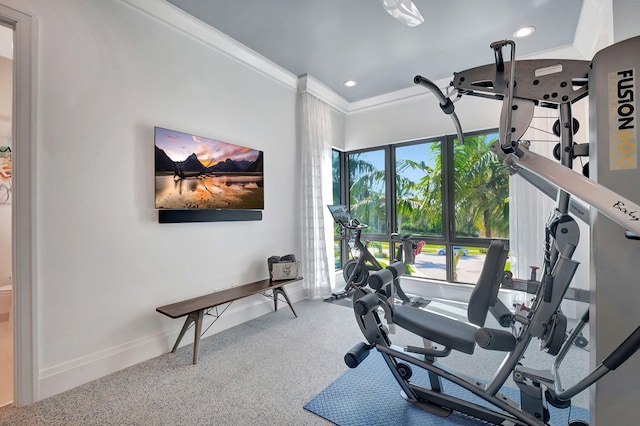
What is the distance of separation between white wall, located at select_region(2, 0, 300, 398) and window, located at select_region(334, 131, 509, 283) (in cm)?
244

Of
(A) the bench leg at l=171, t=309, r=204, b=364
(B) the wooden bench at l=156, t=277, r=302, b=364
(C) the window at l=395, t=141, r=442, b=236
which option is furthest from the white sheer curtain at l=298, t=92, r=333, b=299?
(A) the bench leg at l=171, t=309, r=204, b=364

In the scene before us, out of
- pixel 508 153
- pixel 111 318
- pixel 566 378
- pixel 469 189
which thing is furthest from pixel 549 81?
pixel 111 318

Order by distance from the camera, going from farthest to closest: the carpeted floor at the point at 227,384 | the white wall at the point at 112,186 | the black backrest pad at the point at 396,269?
the black backrest pad at the point at 396,269 → the white wall at the point at 112,186 → the carpeted floor at the point at 227,384

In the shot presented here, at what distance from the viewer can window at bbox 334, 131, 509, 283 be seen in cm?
380

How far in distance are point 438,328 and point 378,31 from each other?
8.74ft

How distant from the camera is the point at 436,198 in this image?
4.19m

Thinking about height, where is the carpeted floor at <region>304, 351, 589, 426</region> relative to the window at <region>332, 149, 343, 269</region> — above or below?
below

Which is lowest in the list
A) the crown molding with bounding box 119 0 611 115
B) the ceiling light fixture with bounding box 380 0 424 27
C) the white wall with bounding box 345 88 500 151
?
the ceiling light fixture with bounding box 380 0 424 27

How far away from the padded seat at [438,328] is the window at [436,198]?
2.39m

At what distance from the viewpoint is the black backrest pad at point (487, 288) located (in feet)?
5.31

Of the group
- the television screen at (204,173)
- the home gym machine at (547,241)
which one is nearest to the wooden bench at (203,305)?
the television screen at (204,173)

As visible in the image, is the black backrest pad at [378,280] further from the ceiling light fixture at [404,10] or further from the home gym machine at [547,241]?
the ceiling light fixture at [404,10]

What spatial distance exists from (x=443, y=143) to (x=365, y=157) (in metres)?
1.22

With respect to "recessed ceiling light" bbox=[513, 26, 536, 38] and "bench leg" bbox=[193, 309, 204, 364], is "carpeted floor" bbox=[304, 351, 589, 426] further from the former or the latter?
"recessed ceiling light" bbox=[513, 26, 536, 38]
